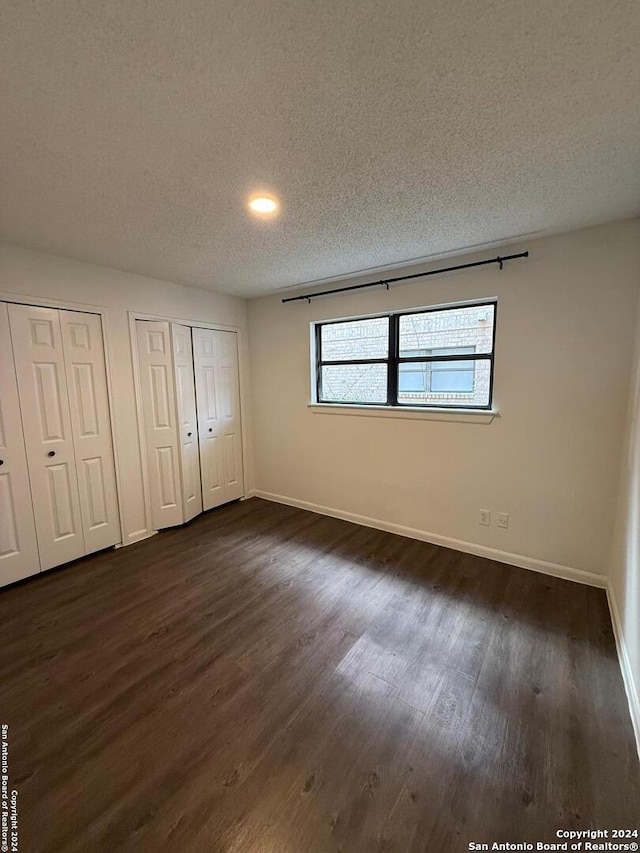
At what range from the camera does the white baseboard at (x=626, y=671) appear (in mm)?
1461

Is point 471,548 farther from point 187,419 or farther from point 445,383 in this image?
point 187,419

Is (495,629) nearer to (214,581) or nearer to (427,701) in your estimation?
(427,701)

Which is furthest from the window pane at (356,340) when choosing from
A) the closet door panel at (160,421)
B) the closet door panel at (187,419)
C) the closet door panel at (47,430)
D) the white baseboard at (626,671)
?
the white baseboard at (626,671)

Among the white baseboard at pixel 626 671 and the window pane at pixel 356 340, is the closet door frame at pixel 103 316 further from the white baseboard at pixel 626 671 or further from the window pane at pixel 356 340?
the white baseboard at pixel 626 671

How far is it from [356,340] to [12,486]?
3114 millimetres

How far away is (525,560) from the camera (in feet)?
8.83

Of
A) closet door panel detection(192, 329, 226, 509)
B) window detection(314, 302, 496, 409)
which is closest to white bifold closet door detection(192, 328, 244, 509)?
closet door panel detection(192, 329, 226, 509)

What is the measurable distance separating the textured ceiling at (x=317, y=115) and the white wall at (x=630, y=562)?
50.7 inches

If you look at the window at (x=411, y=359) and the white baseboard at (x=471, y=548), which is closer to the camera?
the white baseboard at (x=471, y=548)

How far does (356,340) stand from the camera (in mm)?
3527

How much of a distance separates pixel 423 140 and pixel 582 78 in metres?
0.52

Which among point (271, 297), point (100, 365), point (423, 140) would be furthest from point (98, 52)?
point (271, 297)

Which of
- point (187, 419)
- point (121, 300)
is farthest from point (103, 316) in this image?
point (187, 419)

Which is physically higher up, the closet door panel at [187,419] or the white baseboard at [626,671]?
the closet door panel at [187,419]
